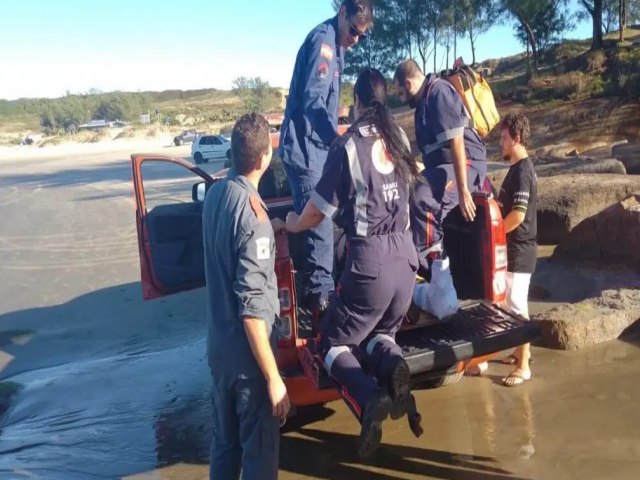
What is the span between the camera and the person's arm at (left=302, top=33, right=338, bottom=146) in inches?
174

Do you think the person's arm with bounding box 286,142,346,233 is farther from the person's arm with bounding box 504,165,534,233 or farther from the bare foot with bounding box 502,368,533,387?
the bare foot with bounding box 502,368,533,387

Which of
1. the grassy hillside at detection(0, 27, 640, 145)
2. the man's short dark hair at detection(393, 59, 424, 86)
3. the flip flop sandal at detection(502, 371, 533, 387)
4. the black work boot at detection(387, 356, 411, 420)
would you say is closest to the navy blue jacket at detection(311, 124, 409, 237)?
the black work boot at detection(387, 356, 411, 420)

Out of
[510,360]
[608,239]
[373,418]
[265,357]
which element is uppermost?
[265,357]

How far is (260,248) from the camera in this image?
9.45ft

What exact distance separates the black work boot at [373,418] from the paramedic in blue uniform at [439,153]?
148 cm

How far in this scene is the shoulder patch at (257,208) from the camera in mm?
2912

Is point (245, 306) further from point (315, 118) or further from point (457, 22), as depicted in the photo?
point (457, 22)

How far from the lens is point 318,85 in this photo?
4.43 meters

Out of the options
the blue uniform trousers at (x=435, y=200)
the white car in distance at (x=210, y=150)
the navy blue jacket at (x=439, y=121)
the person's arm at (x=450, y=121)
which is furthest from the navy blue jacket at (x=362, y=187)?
the white car in distance at (x=210, y=150)

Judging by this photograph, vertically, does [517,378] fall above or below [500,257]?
below

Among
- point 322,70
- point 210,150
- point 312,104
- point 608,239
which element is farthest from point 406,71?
point 210,150

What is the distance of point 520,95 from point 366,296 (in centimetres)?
3029

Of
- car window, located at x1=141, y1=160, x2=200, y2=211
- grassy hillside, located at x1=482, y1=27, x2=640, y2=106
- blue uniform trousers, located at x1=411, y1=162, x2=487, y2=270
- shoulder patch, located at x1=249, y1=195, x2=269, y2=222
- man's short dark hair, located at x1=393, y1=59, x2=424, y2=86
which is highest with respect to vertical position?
grassy hillside, located at x1=482, y1=27, x2=640, y2=106

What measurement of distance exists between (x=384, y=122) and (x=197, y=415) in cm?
289
